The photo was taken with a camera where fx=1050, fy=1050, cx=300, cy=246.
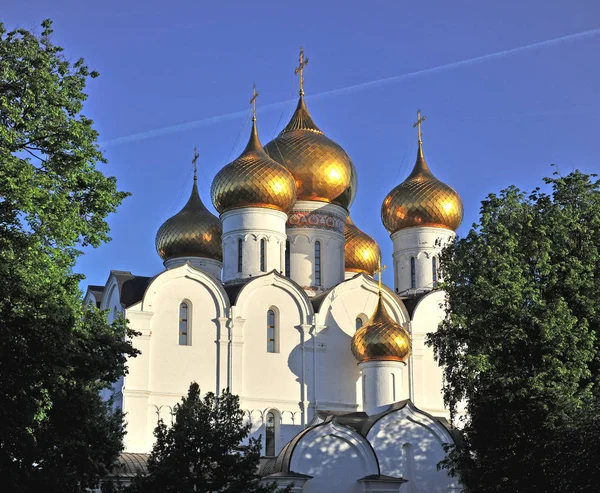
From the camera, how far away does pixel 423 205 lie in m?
33.6

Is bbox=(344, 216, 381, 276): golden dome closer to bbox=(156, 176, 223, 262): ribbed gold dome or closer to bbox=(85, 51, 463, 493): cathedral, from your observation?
bbox=(85, 51, 463, 493): cathedral

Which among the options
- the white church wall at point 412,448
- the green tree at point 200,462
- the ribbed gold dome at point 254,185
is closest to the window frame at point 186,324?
the ribbed gold dome at point 254,185

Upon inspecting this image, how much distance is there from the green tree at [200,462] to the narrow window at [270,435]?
9145 millimetres

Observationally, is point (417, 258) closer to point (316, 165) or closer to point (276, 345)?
point (316, 165)

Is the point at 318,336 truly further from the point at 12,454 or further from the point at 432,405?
the point at 12,454

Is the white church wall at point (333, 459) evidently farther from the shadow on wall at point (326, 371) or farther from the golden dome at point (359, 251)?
the golden dome at point (359, 251)

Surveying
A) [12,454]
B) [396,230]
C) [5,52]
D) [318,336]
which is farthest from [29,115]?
[396,230]

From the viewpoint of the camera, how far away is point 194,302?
28.2 m

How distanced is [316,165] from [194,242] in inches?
179

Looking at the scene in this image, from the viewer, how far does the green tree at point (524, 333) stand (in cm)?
1830

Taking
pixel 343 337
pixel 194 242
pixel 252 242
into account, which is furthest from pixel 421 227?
pixel 194 242

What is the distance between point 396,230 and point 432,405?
265 inches

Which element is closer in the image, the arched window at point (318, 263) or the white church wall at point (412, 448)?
the white church wall at point (412, 448)

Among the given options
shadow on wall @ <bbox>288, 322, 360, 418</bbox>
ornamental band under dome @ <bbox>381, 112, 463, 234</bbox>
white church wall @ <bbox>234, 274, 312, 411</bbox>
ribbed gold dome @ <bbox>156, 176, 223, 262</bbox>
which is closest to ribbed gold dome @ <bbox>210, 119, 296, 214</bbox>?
ribbed gold dome @ <bbox>156, 176, 223, 262</bbox>
